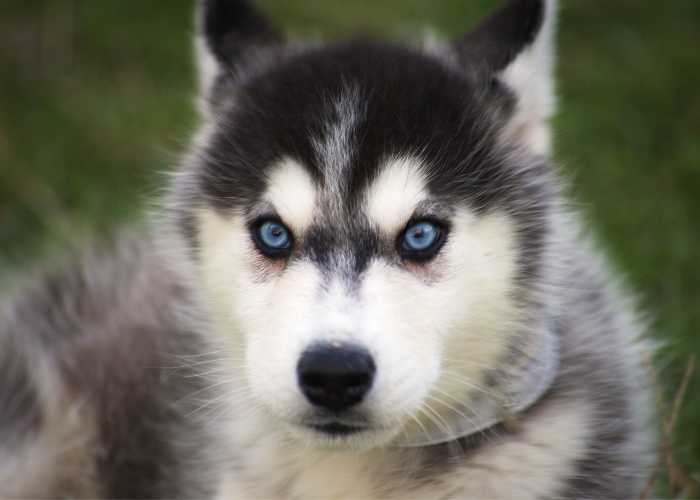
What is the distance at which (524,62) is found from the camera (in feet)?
9.99

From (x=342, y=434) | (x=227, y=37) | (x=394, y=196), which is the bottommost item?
(x=342, y=434)

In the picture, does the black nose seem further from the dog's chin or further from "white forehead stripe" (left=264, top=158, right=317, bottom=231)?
"white forehead stripe" (left=264, top=158, right=317, bottom=231)

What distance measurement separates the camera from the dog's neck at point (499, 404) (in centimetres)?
272

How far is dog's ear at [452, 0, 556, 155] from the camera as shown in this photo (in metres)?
3.01

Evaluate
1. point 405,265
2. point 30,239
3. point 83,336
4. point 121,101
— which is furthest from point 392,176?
point 121,101

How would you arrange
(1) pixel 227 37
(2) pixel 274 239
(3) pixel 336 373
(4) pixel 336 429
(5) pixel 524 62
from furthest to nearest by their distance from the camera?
1. (1) pixel 227 37
2. (5) pixel 524 62
3. (2) pixel 274 239
4. (4) pixel 336 429
5. (3) pixel 336 373

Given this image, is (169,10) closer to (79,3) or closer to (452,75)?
(79,3)

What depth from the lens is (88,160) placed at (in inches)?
244

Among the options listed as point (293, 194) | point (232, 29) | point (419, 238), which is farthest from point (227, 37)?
point (419, 238)

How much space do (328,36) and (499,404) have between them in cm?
258

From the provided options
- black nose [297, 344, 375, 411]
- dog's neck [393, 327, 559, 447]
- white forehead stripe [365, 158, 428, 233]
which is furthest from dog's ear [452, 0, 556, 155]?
black nose [297, 344, 375, 411]

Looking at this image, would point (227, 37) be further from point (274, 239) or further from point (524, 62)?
point (524, 62)

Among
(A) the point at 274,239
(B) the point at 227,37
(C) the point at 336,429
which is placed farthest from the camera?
(B) the point at 227,37

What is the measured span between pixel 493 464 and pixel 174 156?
6.55 ft
